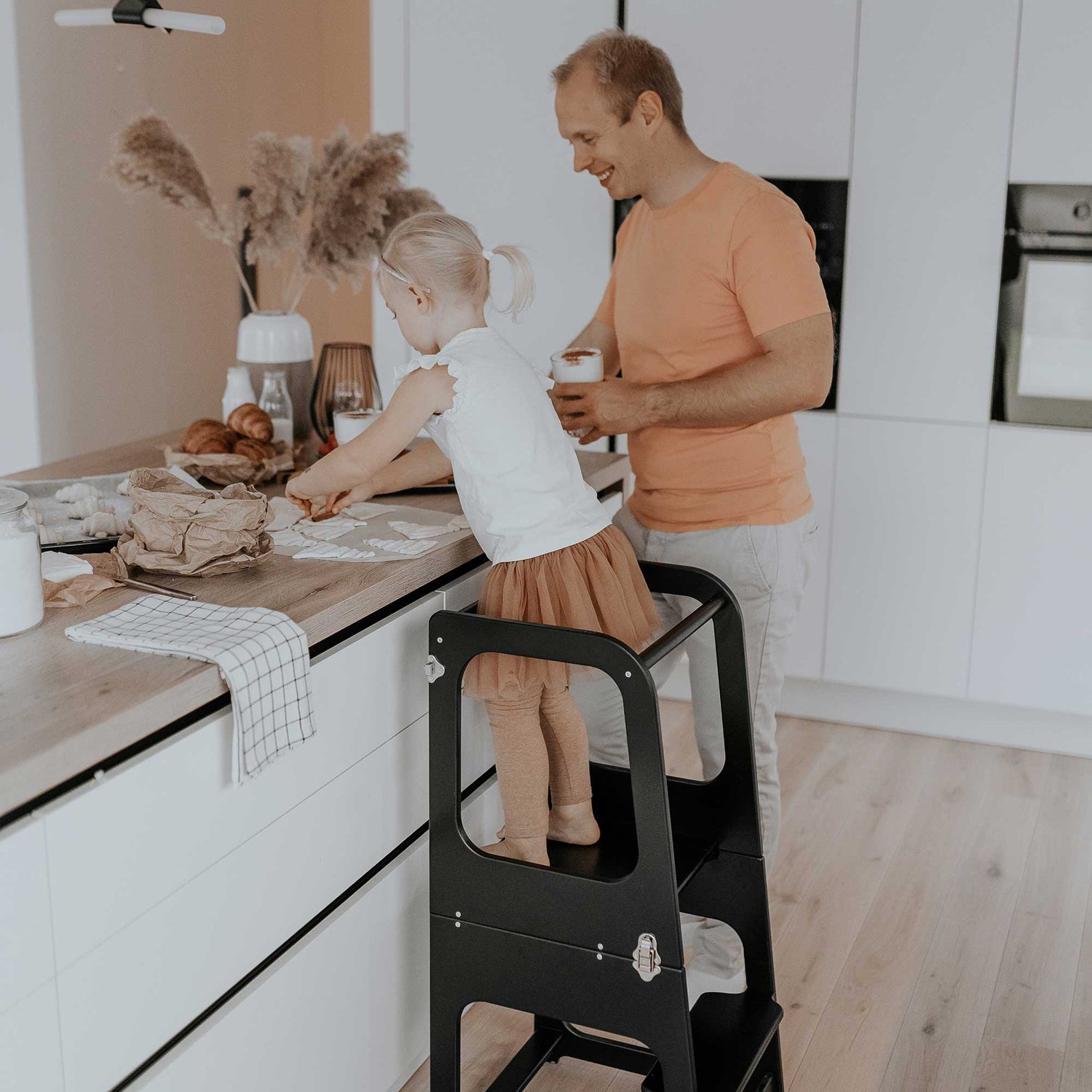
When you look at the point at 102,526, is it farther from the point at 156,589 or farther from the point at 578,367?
the point at 578,367

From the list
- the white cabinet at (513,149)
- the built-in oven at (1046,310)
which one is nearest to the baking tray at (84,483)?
the white cabinet at (513,149)

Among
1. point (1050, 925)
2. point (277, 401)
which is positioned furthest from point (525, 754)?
point (1050, 925)

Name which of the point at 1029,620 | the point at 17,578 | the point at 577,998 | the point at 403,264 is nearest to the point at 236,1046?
the point at 577,998

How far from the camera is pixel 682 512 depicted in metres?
2.14

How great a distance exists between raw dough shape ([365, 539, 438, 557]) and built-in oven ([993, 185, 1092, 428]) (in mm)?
1823

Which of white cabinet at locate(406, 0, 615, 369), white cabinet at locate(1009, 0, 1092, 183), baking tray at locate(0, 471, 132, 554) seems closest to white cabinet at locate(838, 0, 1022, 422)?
white cabinet at locate(1009, 0, 1092, 183)

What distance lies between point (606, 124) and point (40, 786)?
1.39 metres

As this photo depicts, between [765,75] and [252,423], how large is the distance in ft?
→ 5.48

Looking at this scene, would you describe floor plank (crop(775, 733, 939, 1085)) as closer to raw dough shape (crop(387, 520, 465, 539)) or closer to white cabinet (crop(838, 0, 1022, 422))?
white cabinet (crop(838, 0, 1022, 422))

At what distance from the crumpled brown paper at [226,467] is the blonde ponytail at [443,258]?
1.53ft

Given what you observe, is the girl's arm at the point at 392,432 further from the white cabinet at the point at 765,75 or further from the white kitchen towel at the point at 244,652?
the white cabinet at the point at 765,75

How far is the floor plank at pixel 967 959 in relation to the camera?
6.81ft

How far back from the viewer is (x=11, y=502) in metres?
1.39

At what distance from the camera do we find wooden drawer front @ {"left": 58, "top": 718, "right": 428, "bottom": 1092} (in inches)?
50.3
